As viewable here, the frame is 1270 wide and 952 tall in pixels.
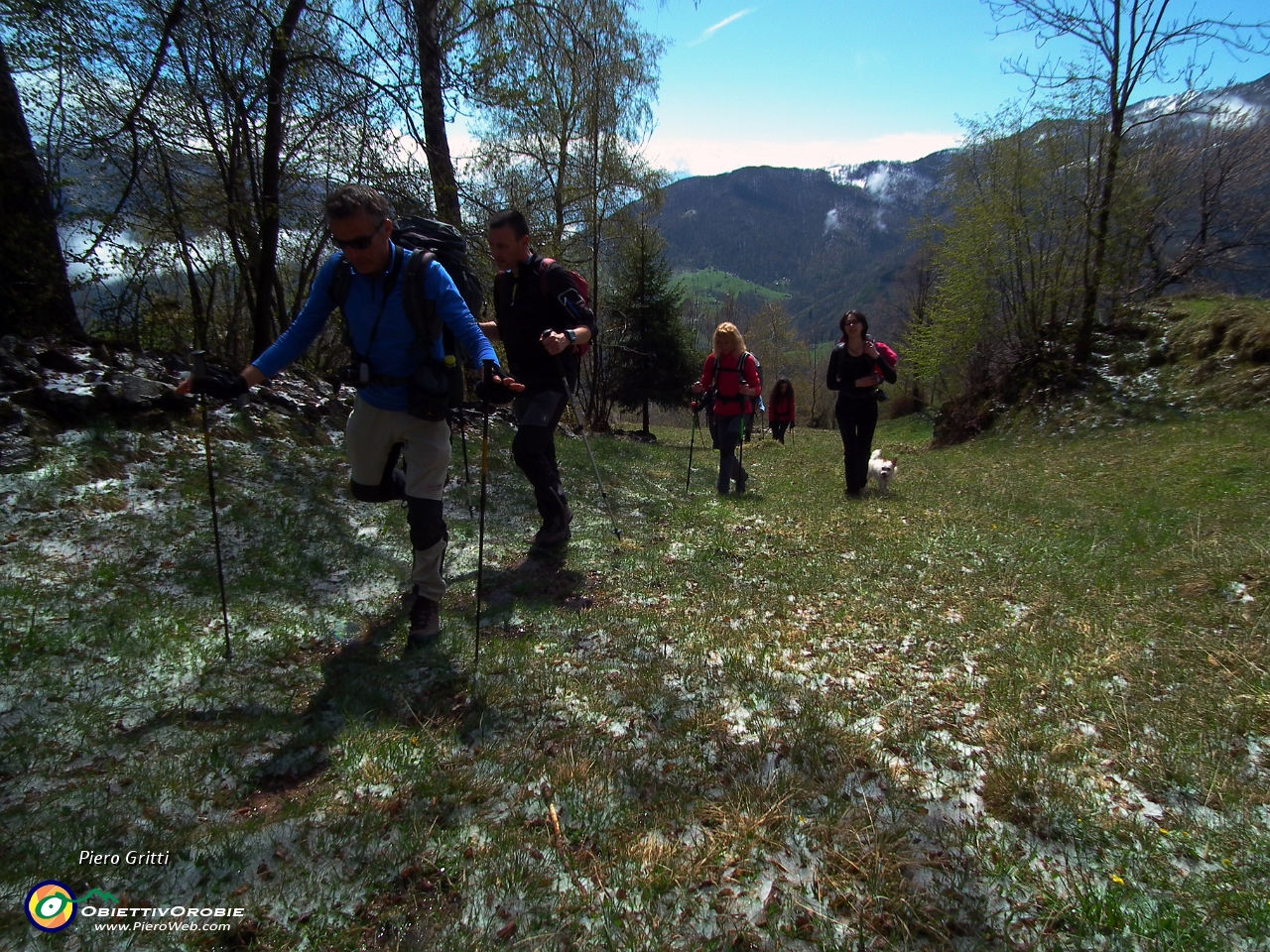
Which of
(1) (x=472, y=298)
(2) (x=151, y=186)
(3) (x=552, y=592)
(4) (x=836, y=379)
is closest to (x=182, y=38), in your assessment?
(2) (x=151, y=186)

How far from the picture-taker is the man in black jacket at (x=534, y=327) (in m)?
5.20

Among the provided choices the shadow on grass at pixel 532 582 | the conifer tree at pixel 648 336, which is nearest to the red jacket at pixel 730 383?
the shadow on grass at pixel 532 582

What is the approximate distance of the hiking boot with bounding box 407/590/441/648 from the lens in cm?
396

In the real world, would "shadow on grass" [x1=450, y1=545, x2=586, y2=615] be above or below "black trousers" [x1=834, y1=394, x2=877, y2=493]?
below

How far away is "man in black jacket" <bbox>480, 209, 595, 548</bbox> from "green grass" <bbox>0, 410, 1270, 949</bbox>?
113 centimetres

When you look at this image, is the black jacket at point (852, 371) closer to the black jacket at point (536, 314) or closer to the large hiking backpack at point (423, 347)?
the black jacket at point (536, 314)

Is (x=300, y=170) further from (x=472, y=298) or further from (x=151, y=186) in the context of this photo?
(x=472, y=298)

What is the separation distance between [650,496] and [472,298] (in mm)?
4958

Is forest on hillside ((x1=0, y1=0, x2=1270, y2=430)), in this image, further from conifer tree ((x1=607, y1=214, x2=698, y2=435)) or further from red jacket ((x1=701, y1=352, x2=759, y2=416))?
red jacket ((x1=701, y1=352, x2=759, y2=416))

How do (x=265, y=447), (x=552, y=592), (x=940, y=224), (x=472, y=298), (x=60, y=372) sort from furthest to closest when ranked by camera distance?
(x=940, y=224)
(x=265, y=447)
(x=60, y=372)
(x=552, y=592)
(x=472, y=298)

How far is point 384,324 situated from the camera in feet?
12.5

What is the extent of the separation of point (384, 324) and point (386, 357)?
20cm

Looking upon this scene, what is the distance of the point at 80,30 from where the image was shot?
24.2 feet

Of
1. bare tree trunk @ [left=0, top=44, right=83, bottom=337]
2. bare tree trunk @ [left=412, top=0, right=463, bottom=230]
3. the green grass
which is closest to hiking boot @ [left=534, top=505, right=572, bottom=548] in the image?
the green grass
